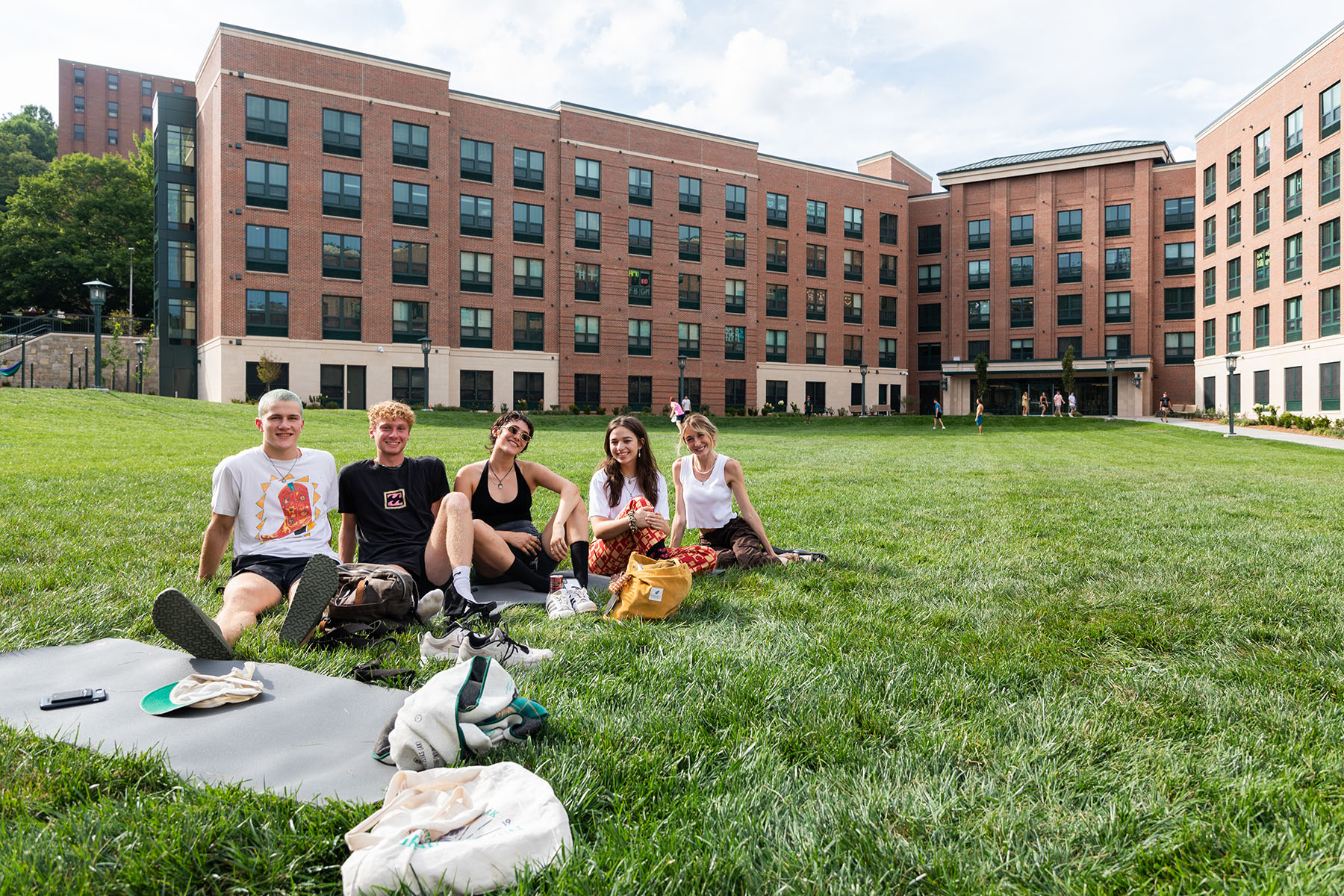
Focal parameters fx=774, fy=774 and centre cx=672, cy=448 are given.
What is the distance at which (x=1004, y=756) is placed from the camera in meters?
2.92

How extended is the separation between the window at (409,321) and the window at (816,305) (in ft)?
89.8

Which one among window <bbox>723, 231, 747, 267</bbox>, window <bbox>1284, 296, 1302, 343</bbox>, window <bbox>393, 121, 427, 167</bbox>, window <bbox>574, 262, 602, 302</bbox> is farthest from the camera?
window <bbox>723, 231, 747, 267</bbox>

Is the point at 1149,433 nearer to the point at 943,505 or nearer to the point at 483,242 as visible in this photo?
the point at 943,505

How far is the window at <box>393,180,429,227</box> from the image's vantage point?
41625 mm

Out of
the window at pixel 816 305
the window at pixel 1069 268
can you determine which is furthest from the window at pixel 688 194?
the window at pixel 1069 268

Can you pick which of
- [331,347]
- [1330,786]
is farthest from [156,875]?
[331,347]

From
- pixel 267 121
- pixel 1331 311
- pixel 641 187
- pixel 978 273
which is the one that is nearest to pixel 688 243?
pixel 641 187

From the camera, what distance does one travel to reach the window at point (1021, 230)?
186 feet

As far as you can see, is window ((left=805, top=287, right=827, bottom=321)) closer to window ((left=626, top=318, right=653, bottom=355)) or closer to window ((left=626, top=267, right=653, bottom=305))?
window ((left=626, top=267, right=653, bottom=305))

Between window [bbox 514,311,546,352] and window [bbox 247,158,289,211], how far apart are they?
1321 centimetres

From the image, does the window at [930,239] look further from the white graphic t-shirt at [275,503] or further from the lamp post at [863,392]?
the white graphic t-shirt at [275,503]

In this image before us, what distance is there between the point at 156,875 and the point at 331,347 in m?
Result: 41.6

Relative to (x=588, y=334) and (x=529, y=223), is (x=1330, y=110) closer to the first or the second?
(x=588, y=334)

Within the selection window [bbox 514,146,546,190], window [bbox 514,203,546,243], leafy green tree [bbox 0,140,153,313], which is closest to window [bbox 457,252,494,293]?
window [bbox 514,203,546,243]
